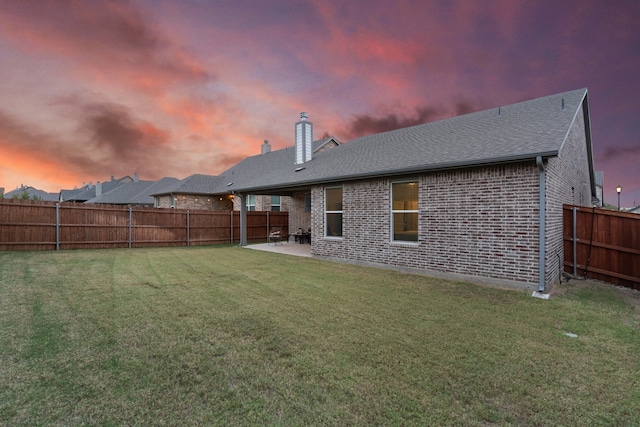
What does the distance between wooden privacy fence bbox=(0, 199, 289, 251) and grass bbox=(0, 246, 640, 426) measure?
7.86 m

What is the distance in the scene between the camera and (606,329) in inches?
176

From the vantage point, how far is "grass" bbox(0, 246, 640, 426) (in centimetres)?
248

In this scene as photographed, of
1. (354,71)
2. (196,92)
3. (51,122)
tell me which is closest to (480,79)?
(354,71)

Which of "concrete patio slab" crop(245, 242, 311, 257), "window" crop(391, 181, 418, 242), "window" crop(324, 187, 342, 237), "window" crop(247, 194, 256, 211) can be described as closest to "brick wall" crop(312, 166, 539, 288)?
"window" crop(391, 181, 418, 242)

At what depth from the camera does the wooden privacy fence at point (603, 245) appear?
7203mm

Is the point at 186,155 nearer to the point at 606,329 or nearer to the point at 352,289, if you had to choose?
the point at 352,289

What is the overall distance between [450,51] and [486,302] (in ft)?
38.0

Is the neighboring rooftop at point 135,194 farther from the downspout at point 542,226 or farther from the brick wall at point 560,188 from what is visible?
the downspout at point 542,226

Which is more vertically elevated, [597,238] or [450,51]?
[450,51]

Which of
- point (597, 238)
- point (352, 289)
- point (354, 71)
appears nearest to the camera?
point (352, 289)

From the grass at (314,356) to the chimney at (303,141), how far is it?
33.5ft

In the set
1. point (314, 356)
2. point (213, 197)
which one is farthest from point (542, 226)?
point (213, 197)

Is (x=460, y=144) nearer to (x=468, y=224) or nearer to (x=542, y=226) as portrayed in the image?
(x=468, y=224)

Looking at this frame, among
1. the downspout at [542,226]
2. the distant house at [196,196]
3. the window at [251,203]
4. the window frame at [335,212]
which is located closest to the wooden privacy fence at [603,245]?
the downspout at [542,226]
